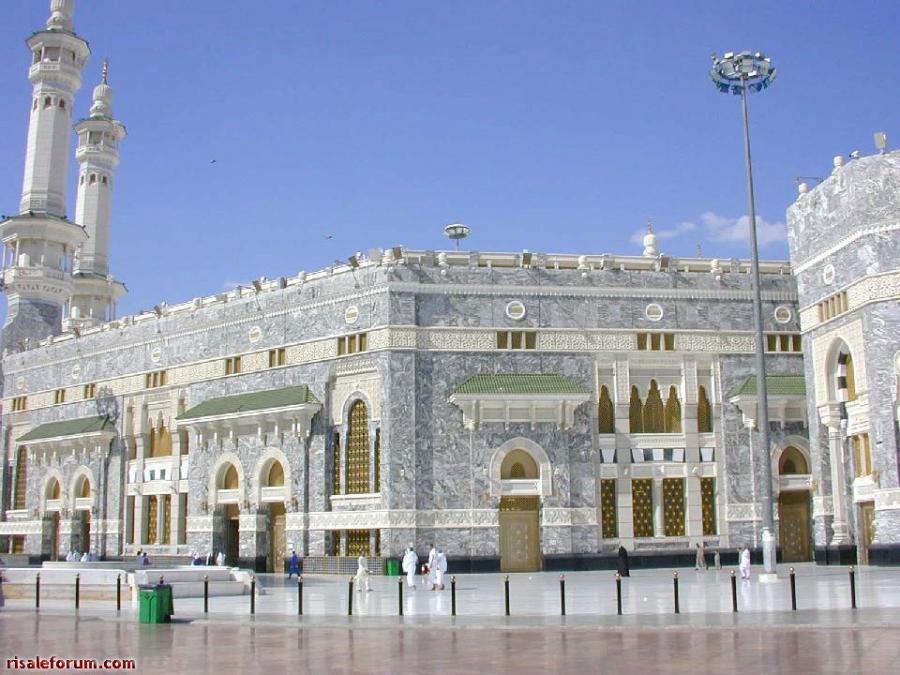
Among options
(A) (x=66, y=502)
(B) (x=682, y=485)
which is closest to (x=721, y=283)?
(B) (x=682, y=485)

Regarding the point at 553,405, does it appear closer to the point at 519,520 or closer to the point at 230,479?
the point at 519,520

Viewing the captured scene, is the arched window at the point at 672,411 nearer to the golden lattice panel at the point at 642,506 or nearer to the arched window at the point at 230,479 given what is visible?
the golden lattice panel at the point at 642,506

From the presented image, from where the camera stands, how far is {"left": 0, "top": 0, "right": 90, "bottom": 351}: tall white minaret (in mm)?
52562

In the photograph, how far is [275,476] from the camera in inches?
1545

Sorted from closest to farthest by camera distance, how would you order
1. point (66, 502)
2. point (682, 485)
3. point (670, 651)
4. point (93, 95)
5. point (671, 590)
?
point (670, 651) < point (671, 590) < point (682, 485) < point (66, 502) < point (93, 95)

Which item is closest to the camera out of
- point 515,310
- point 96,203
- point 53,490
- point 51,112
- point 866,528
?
point 866,528

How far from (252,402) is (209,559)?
244 inches

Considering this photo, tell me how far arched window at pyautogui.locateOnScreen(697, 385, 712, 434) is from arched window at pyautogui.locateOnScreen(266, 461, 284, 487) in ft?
50.7

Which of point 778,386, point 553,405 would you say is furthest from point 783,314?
point 553,405

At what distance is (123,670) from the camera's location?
1250cm

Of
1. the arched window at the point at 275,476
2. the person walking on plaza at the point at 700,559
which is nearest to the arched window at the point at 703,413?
the person walking on plaza at the point at 700,559

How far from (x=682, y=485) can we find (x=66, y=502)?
2737cm

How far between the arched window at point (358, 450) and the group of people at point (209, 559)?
513 cm

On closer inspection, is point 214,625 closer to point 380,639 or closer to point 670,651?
point 380,639
